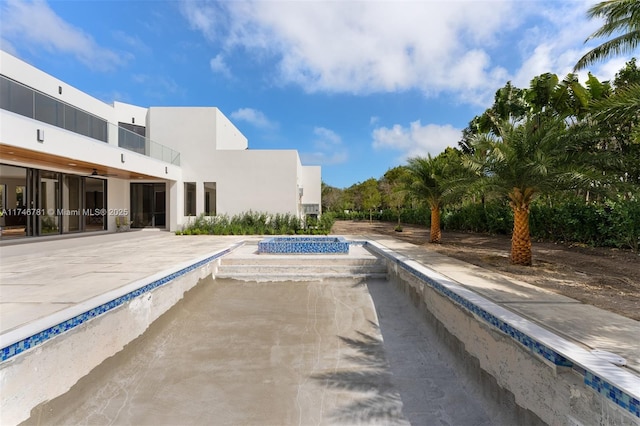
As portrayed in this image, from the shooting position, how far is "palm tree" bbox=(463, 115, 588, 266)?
737cm

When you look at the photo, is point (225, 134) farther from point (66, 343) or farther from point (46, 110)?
point (66, 343)

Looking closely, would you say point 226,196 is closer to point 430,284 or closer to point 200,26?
point 200,26

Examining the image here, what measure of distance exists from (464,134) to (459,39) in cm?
1742

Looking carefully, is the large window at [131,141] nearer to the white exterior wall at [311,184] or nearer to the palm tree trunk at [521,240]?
the white exterior wall at [311,184]

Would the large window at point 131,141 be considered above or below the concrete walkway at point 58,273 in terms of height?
above

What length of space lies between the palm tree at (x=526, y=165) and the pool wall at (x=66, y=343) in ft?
29.5

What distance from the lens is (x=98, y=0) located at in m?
9.65

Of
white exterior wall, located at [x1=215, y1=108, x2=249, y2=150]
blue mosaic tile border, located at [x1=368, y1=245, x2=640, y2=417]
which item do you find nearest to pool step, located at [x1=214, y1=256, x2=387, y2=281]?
blue mosaic tile border, located at [x1=368, y1=245, x2=640, y2=417]

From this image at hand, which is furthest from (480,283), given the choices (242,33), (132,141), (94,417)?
(132,141)

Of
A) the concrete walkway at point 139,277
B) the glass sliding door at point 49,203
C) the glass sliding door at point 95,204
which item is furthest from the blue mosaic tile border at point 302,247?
the glass sliding door at point 95,204

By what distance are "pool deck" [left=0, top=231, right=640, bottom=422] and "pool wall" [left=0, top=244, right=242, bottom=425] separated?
0.32 m

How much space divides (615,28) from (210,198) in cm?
2039

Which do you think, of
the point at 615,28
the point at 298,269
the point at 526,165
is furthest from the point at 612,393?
the point at 615,28

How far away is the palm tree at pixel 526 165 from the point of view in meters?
7.37
